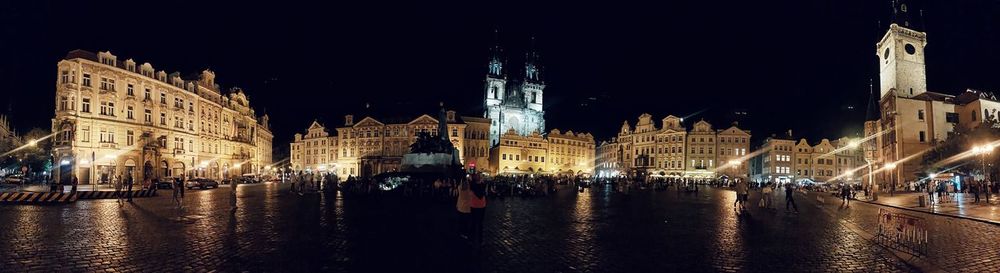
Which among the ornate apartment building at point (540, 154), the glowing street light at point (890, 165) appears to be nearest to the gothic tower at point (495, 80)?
the ornate apartment building at point (540, 154)

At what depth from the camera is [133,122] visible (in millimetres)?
55125

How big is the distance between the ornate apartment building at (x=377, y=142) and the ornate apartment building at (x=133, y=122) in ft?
97.8

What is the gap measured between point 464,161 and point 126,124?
187 ft

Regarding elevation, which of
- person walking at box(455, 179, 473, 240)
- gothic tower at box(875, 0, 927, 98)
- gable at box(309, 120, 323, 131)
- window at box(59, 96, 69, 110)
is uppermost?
gothic tower at box(875, 0, 927, 98)

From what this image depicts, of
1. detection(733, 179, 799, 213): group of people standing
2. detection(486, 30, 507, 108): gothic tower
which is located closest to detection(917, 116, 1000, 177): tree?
detection(733, 179, 799, 213): group of people standing

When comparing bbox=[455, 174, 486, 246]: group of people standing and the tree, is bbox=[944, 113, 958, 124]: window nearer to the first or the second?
the tree

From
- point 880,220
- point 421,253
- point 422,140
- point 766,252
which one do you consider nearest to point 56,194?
point 422,140

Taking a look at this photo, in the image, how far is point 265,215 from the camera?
751 inches

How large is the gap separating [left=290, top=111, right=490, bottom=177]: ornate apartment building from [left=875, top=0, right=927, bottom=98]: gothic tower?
205 ft

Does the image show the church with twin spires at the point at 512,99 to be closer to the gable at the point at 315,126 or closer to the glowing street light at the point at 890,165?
the gable at the point at 315,126

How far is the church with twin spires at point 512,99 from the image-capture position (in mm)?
135250

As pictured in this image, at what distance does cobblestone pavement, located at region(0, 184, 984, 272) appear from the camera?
31.6ft

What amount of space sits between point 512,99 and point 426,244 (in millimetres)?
126593

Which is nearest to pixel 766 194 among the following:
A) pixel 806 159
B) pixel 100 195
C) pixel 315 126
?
pixel 100 195
